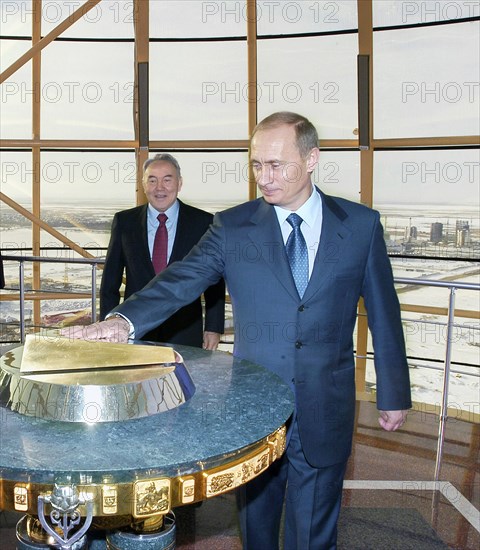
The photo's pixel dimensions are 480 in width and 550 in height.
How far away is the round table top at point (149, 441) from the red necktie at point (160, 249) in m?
1.47

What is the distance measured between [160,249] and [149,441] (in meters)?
1.78

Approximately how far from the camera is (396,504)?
99.8 inches

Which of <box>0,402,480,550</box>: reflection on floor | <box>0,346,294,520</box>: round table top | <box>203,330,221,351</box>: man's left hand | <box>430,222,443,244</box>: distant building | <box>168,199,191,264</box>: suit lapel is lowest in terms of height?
<box>0,402,480,550</box>: reflection on floor

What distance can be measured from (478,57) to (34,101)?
5.41 m

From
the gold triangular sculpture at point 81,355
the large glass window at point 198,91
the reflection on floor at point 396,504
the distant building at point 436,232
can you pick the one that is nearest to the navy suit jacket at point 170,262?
the reflection on floor at point 396,504

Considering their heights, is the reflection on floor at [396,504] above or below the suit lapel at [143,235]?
below

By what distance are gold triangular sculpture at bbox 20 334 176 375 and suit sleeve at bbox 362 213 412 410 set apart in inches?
23.8

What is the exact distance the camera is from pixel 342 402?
5.43ft

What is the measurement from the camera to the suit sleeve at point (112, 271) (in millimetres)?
2875

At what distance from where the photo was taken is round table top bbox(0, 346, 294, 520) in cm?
96

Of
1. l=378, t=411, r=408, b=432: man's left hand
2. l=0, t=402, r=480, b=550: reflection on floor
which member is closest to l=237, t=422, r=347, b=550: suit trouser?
l=378, t=411, r=408, b=432: man's left hand

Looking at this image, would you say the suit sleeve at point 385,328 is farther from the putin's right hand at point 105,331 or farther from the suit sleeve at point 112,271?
the suit sleeve at point 112,271

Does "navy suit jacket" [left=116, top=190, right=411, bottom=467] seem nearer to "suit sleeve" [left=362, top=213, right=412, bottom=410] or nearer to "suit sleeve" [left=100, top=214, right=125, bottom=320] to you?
"suit sleeve" [left=362, top=213, right=412, bottom=410]

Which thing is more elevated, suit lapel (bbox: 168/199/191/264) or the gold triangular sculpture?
suit lapel (bbox: 168/199/191/264)
